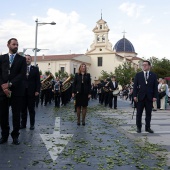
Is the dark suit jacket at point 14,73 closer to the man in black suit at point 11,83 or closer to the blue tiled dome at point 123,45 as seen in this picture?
the man in black suit at point 11,83

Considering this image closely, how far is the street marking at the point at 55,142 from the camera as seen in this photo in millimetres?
6047

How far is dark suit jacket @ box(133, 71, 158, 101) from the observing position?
356 inches

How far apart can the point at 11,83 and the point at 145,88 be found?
394 cm

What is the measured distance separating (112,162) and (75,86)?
5431 mm

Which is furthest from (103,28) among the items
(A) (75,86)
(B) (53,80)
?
(A) (75,86)

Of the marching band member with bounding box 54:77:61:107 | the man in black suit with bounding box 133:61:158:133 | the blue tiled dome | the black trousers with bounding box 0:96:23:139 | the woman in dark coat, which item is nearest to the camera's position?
the black trousers with bounding box 0:96:23:139

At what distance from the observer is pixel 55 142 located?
280 inches

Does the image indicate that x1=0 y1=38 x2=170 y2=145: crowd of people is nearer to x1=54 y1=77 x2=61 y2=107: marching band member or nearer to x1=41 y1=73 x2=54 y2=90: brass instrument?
x1=54 y1=77 x2=61 y2=107: marching band member

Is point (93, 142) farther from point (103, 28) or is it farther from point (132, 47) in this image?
point (132, 47)

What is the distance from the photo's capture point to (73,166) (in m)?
5.06

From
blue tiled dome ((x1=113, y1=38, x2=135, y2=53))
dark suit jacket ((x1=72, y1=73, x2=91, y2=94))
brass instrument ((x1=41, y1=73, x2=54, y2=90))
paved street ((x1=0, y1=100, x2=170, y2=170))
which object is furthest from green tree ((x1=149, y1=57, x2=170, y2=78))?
paved street ((x1=0, y1=100, x2=170, y2=170))

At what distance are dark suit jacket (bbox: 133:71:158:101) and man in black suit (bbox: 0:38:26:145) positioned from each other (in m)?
3.60

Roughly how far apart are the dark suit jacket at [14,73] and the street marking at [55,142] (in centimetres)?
124

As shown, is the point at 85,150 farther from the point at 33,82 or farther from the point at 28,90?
the point at 33,82
